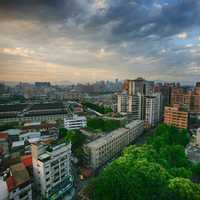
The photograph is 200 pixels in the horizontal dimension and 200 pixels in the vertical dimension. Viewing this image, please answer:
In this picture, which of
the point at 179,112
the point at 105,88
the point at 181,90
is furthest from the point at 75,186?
the point at 105,88

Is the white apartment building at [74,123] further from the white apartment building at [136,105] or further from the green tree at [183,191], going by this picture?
the green tree at [183,191]

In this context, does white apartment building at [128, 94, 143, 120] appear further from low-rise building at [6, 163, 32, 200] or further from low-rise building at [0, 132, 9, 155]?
low-rise building at [6, 163, 32, 200]

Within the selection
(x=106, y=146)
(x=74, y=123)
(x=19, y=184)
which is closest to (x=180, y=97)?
(x=74, y=123)

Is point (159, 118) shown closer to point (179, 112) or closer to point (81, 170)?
point (179, 112)

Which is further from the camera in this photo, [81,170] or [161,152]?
[81,170]

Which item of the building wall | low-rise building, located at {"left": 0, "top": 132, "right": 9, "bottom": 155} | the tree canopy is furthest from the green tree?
low-rise building, located at {"left": 0, "top": 132, "right": 9, "bottom": 155}

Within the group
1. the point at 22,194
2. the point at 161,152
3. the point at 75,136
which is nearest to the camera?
the point at 22,194

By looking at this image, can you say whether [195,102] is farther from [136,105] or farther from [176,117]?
[136,105]
